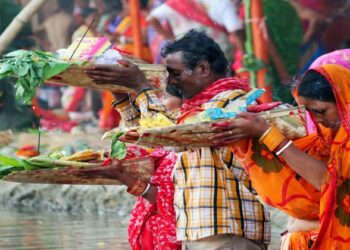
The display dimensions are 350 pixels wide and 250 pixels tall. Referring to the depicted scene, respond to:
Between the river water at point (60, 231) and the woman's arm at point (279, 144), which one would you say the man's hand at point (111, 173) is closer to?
the woman's arm at point (279, 144)

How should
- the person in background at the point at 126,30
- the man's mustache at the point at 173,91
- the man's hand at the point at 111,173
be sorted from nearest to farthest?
the man's hand at the point at 111,173 → the man's mustache at the point at 173,91 → the person in background at the point at 126,30

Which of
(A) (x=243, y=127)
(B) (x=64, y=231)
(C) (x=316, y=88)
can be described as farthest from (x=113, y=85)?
(B) (x=64, y=231)

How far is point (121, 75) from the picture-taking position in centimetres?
490

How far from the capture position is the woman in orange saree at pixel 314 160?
4359mm

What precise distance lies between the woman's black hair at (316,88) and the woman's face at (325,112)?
17 millimetres

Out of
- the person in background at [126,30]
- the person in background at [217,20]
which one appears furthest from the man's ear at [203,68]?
the person in background at [126,30]

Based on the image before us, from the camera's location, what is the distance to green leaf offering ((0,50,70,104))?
15.6 feet

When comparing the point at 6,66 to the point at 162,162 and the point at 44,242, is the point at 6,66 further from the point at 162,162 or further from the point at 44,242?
the point at 44,242

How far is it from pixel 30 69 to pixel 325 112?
128 centimetres

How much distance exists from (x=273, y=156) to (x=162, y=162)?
0.94 m

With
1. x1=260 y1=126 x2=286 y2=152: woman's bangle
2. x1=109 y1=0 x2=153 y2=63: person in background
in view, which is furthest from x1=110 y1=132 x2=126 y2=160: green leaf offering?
x1=109 y1=0 x2=153 y2=63: person in background

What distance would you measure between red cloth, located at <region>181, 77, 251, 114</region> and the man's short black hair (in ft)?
0.36

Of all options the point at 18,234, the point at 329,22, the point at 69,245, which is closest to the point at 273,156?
the point at 69,245

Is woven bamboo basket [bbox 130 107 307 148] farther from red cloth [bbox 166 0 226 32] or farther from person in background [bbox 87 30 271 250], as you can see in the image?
red cloth [bbox 166 0 226 32]
